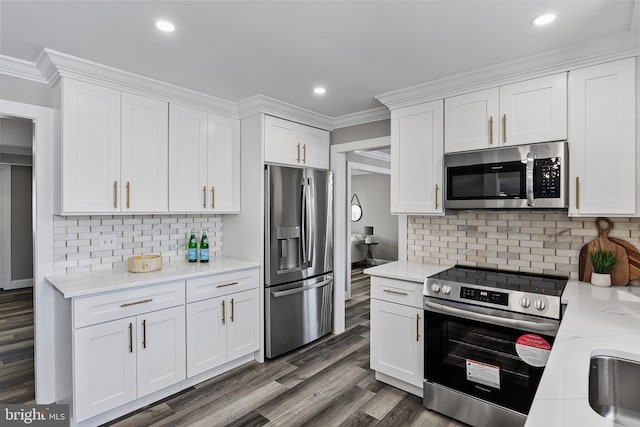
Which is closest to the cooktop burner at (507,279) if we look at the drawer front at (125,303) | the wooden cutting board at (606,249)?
the wooden cutting board at (606,249)

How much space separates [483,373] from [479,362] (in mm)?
66

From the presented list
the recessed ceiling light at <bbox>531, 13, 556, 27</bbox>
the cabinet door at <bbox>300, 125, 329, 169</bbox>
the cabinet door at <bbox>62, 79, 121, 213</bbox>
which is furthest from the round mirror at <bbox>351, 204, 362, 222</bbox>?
the recessed ceiling light at <bbox>531, 13, 556, 27</bbox>

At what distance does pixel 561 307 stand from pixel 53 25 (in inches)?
128

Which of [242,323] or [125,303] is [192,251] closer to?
[242,323]

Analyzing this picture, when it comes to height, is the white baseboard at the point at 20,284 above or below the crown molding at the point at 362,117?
below

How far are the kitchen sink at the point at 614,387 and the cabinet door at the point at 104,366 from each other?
8.34ft

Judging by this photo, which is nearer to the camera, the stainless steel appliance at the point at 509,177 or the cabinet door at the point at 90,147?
the stainless steel appliance at the point at 509,177

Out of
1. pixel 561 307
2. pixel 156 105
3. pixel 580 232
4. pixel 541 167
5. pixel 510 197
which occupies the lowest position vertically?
pixel 561 307

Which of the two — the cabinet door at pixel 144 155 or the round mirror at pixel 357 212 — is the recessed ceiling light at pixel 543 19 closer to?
the cabinet door at pixel 144 155

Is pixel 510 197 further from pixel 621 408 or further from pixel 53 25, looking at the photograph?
pixel 53 25

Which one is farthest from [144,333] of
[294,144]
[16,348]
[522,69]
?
[522,69]

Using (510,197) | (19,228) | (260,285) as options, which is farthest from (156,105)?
(19,228)

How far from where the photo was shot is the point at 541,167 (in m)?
2.25

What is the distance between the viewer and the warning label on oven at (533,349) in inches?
75.4
